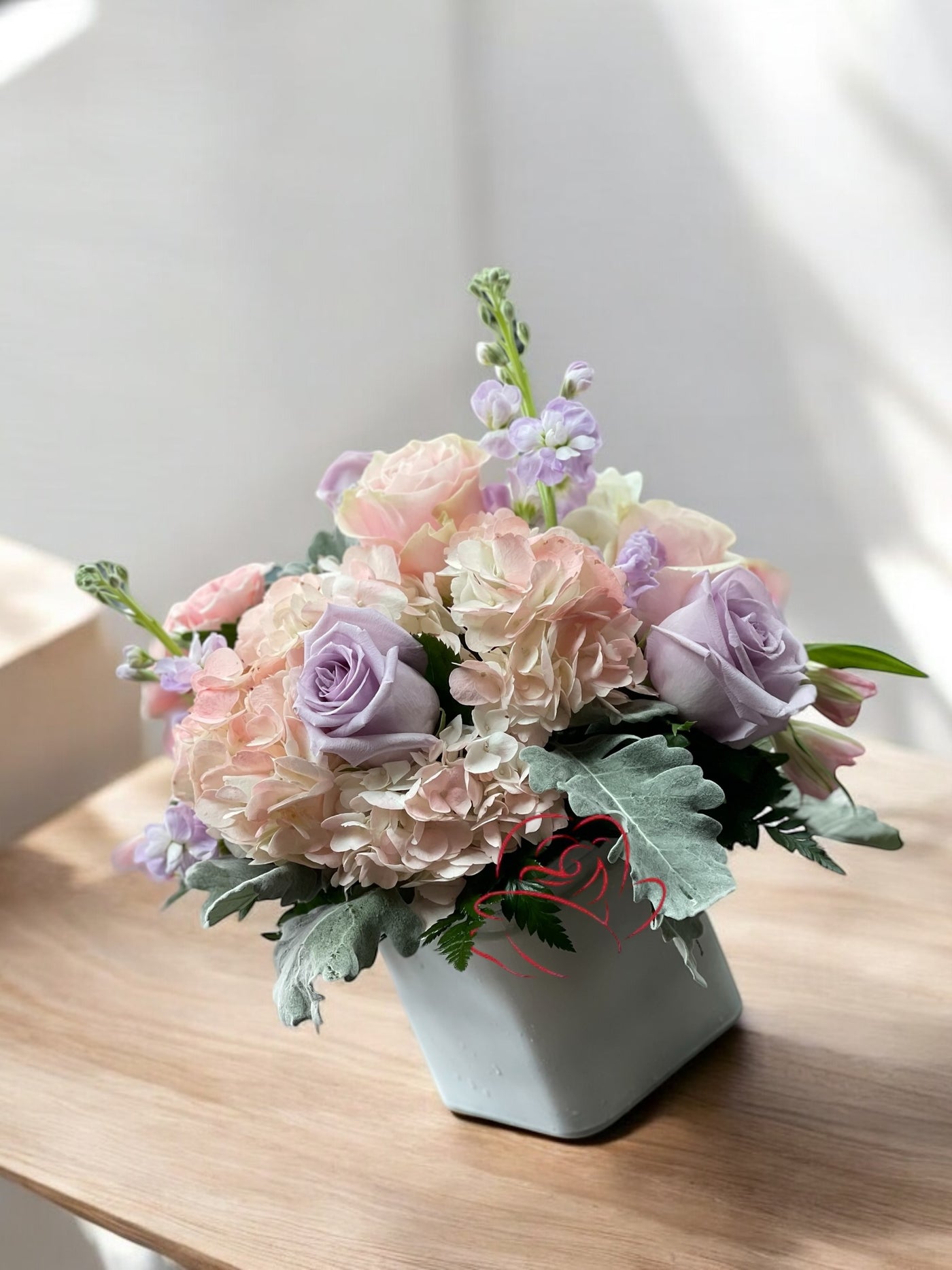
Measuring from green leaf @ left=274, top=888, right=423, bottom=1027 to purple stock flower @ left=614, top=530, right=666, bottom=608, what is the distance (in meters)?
0.19

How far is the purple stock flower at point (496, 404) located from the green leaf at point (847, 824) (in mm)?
278

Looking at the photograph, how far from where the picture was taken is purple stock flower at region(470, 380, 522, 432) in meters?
0.70

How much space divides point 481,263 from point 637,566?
5.28 ft

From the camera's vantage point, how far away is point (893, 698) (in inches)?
78.7

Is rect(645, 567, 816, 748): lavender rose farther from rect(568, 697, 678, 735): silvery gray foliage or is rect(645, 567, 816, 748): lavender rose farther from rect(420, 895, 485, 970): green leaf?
rect(420, 895, 485, 970): green leaf

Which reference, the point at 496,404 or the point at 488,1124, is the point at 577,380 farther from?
the point at 488,1124

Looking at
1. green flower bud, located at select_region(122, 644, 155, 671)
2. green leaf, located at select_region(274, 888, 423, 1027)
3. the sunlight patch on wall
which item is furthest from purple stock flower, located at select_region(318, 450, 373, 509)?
the sunlight patch on wall

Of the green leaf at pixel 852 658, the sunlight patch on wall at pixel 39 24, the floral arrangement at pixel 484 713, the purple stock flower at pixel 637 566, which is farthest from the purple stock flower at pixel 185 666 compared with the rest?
the sunlight patch on wall at pixel 39 24

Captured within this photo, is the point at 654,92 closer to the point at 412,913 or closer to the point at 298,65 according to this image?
the point at 298,65

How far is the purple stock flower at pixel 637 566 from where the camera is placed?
2.22 ft

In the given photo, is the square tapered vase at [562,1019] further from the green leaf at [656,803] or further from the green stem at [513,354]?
the green stem at [513,354]

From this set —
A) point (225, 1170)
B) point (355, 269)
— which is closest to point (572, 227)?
point (355, 269)

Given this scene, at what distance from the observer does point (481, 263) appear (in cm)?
219

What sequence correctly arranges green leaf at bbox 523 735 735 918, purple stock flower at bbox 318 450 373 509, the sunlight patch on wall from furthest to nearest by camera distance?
the sunlight patch on wall
purple stock flower at bbox 318 450 373 509
green leaf at bbox 523 735 735 918
